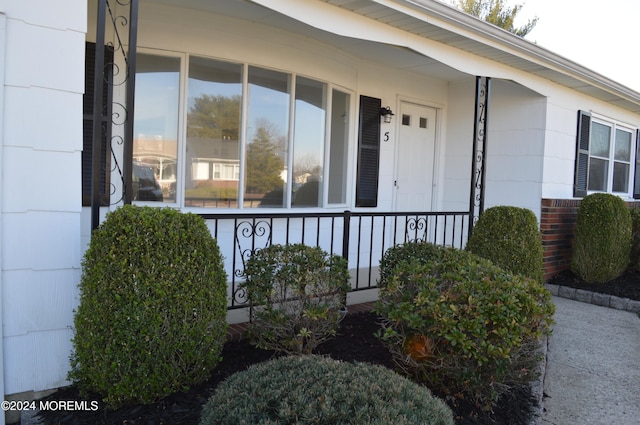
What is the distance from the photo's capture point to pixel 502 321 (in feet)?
8.80

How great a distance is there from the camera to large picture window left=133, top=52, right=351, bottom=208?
4.73 m

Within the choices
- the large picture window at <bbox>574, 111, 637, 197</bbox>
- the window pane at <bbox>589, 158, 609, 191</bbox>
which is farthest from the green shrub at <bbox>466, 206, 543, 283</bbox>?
the window pane at <bbox>589, 158, 609, 191</bbox>

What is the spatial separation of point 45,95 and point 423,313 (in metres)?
2.54

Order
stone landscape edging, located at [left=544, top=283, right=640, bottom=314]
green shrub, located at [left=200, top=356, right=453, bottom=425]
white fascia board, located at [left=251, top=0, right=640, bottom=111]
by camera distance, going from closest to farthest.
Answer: green shrub, located at [left=200, top=356, right=453, bottom=425], white fascia board, located at [left=251, top=0, right=640, bottom=111], stone landscape edging, located at [left=544, top=283, right=640, bottom=314]

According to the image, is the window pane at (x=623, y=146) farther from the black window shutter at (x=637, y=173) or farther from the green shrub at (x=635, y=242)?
the green shrub at (x=635, y=242)

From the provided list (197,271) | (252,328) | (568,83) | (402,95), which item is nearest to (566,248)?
(568,83)

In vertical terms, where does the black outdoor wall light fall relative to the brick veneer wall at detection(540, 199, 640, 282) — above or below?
above

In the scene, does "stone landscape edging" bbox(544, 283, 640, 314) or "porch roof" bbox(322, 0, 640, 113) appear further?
"stone landscape edging" bbox(544, 283, 640, 314)

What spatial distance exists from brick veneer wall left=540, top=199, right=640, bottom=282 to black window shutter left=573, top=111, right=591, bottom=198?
25 centimetres

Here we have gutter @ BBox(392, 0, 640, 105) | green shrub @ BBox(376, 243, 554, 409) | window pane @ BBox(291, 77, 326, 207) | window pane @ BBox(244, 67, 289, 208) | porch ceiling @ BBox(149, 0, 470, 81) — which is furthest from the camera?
window pane @ BBox(291, 77, 326, 207)

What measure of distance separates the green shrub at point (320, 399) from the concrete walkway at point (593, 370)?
144 centimetres

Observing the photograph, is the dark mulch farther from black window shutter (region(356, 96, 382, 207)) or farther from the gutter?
black window shutter (region(356, 96, 382, 207))

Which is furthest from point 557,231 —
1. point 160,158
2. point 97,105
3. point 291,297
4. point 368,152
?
point 97,105

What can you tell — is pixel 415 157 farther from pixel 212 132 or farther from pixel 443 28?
pixel 212 132
